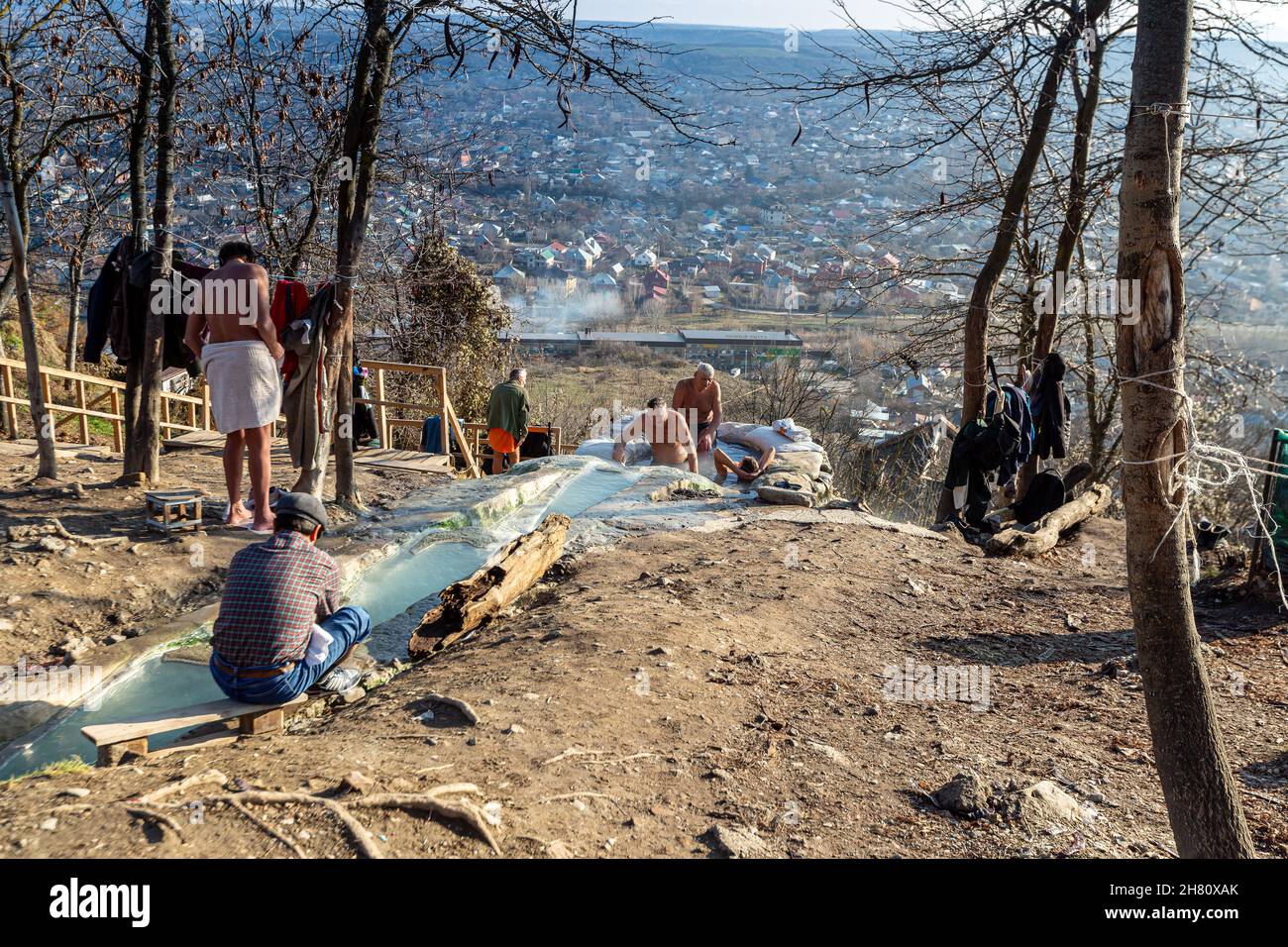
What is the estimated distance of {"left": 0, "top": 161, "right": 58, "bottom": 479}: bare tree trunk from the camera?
23.7 ft

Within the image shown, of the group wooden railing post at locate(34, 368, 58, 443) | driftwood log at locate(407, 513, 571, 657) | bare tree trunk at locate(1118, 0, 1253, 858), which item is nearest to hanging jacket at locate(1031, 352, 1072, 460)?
driftwood log at locate(407, 513, 571, 657)

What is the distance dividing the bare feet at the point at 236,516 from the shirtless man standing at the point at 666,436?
4858 mm

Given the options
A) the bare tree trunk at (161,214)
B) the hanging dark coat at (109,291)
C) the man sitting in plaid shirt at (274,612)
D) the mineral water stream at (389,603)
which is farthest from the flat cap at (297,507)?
the hanging dark coat at (109,291)

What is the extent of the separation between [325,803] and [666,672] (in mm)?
2150

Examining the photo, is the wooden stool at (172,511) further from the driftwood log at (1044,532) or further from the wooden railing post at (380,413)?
the driftwood log at (1044,532)

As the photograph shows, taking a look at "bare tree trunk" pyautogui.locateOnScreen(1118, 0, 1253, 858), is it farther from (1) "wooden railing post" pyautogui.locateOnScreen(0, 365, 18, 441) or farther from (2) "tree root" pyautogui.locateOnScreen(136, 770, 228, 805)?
(1) "wooden railing post" pyautogui.locateOnScreen(0, 365, 18, 441)

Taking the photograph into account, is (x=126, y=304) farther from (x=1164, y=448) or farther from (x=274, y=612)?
(x=1164, y=448)

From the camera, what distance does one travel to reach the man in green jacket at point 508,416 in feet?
41.8

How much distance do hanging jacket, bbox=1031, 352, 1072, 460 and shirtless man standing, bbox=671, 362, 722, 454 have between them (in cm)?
378

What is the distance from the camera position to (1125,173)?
3051 mm

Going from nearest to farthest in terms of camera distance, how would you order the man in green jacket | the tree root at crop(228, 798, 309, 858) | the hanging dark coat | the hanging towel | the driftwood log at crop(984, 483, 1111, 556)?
the tree root at crop(228, 798, 309, 858)
the hanging towel
the hanging dark coat
the driftwood log at crop(984, 483, 1111, 556)
the man in green jacket
